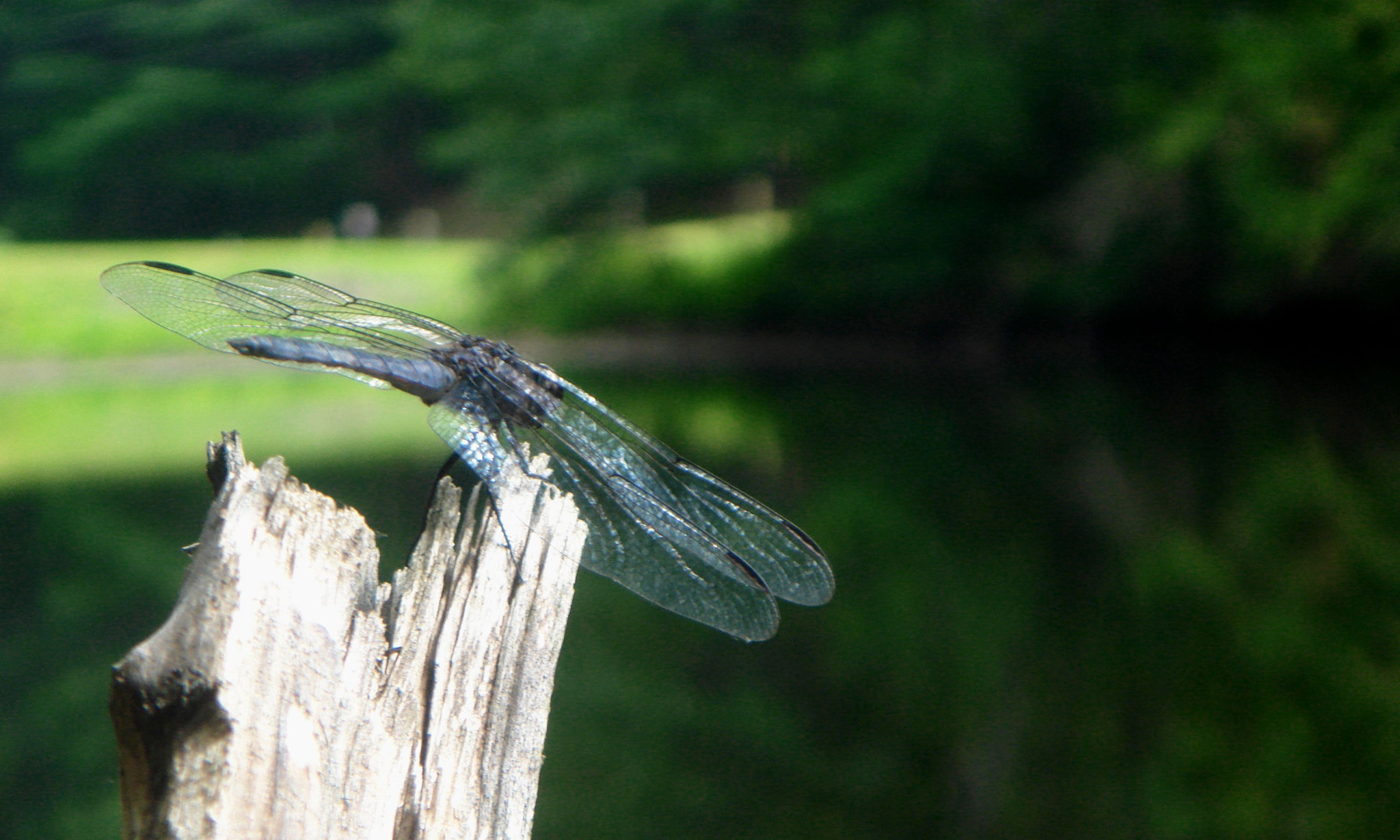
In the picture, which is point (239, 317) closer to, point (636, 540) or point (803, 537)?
point (636, 540)

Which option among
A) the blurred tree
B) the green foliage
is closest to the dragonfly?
the green foliage

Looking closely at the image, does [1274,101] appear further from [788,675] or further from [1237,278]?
[788,675]

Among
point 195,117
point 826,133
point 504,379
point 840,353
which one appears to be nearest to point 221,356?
point 504,379

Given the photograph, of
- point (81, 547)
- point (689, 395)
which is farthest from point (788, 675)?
point (689, 395)

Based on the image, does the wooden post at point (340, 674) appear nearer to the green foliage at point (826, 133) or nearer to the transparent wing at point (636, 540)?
the transparent wing at point (636, 540)

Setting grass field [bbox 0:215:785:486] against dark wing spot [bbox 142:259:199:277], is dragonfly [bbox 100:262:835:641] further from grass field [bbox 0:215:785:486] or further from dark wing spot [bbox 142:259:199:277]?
grass field [bbox 0:215:785:486]
